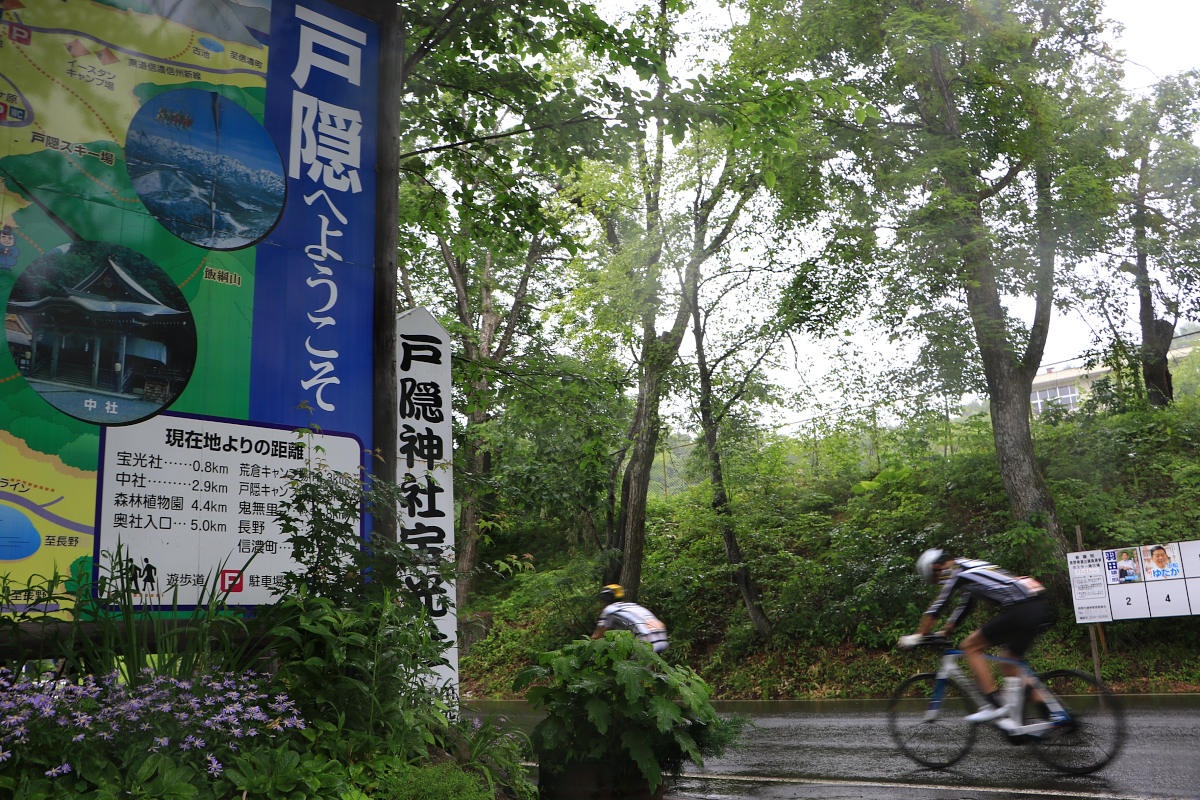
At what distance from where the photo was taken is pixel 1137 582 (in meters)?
12.7

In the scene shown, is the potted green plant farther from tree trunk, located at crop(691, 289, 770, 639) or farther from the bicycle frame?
tree trunk, located at crop(691, 289, 770, 639)

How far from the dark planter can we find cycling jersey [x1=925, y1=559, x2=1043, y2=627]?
273cm

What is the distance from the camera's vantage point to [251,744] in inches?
162

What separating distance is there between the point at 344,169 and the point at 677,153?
15.0 metres

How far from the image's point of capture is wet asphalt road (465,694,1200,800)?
543 centimetres

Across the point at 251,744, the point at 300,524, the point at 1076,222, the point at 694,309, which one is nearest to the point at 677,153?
the point at 694,309

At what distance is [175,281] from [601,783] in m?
4.06

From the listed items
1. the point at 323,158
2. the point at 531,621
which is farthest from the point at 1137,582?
the point at 531,621

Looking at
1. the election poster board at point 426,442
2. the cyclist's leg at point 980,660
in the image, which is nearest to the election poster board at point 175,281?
the election poster board at point 426,442

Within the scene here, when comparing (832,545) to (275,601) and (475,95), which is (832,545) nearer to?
(475,95)

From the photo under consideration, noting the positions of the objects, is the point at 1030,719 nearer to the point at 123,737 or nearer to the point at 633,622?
the point at 633,622

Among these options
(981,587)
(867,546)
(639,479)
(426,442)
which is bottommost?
(981,587)

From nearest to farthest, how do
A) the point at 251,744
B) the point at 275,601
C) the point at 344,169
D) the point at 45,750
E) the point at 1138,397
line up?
the point at 45,750, the point at 251,744, the point at 275,601, the point at 344,169, the point at 1138,397

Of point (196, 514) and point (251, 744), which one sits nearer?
point (251, 744)
